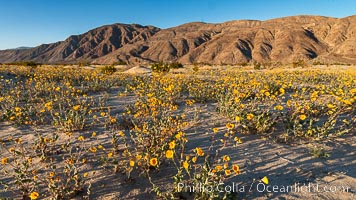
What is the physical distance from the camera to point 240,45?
106m

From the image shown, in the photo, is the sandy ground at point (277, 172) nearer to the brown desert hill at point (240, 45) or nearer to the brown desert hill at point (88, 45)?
the brown desert hill at point (240, 45)

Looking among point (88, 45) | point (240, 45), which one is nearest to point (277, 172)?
point (240, 45)

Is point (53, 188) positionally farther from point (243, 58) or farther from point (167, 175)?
point (243, 58)

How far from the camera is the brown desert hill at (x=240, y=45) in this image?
93181 millimetres

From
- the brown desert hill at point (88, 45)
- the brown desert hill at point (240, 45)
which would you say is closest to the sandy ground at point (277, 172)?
the brown desert hill at point (240, 45)

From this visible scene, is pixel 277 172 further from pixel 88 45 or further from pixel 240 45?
pixel 88 45

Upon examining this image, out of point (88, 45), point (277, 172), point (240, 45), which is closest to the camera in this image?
point (277, 172)

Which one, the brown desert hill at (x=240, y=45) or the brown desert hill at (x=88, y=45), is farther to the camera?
the brown desert hill at (x=88, y=45)

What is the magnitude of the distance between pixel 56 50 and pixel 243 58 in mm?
138533

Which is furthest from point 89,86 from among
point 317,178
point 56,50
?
point 56,50

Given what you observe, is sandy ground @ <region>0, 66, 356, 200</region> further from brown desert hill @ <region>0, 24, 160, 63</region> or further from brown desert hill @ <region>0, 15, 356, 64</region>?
brown desert hill @ <region>0, 24, 160, 63</region>

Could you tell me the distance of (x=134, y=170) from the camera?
11.5 feet

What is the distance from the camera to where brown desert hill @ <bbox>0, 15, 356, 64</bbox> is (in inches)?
3669

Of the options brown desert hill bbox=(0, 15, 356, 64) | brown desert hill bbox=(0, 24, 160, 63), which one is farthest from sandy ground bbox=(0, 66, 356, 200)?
brown desert hill bbox=(0, 24, 160, 63)
